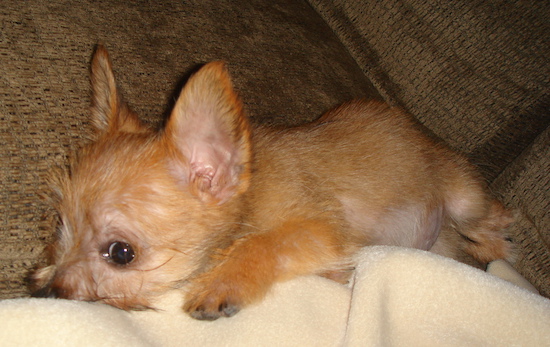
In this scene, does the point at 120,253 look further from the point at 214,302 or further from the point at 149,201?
the point at 214,302

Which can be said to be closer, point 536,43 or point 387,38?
point 536,43

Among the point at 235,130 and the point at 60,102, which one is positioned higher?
the point at 235,130

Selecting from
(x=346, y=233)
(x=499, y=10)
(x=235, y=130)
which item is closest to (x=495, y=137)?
(x=499, y=10)

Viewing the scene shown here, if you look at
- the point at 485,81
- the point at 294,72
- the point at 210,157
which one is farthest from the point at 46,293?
the point at 485,81

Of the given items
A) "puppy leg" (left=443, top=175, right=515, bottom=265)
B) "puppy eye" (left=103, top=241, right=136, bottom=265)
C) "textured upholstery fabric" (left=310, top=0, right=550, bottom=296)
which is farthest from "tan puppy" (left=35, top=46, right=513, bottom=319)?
"textured upholstery fabric" (left=310, top=0, right=550, bottom=296)

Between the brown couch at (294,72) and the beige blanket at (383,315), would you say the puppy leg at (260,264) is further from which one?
the brown couch at (294,72)

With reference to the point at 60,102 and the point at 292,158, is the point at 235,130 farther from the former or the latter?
the point at 60,102

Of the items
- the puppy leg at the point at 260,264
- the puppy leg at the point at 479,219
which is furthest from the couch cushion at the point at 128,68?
the puppy leg at the point at 479,219
